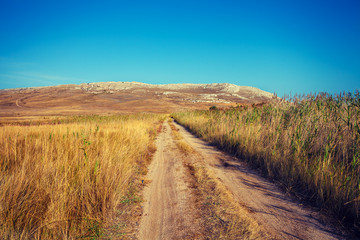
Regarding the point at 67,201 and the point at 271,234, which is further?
the point at 67,201

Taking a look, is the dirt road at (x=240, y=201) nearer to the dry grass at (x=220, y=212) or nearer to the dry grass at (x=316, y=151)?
the dry grass at (x=220, y=212)

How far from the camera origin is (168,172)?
5102 mm

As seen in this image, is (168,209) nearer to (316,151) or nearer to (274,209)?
(274,209)

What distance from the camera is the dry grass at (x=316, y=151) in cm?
304

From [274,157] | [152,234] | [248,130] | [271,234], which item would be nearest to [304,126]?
[274,157]

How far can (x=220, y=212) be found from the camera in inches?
114

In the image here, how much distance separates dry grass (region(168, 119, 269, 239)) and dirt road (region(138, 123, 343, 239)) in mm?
145

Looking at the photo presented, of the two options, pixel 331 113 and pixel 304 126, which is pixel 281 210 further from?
pixel 331 113

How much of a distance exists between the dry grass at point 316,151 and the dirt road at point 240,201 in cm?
48

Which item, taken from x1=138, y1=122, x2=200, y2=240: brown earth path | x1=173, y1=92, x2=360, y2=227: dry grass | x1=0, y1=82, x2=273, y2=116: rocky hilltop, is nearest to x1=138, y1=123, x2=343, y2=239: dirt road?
x1=138, y1=122, x2=200, y2=240: brown earth path

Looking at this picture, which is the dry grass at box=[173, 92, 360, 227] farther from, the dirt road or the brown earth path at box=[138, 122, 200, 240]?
the brown earth path at box=[138, 122, 200, 240]

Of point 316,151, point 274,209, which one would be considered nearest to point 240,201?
point 274,209

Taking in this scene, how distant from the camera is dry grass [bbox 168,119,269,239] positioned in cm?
236

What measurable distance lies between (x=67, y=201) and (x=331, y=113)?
7.90m
